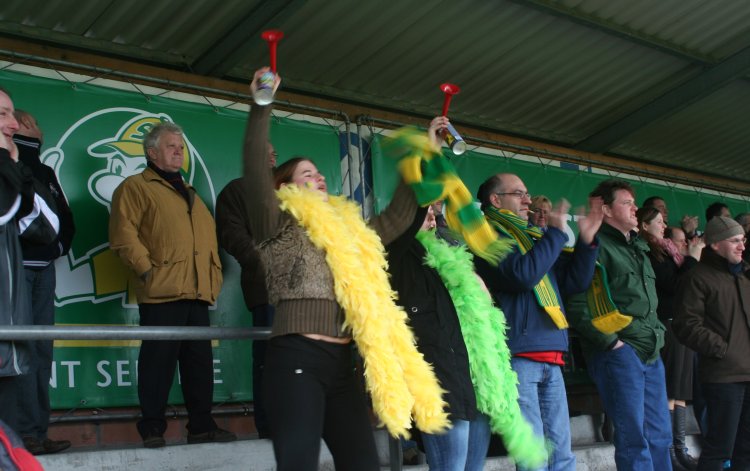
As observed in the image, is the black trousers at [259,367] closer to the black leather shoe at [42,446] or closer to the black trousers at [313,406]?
the black leather shoe at [42,446]

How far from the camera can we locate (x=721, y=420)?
5258 mm

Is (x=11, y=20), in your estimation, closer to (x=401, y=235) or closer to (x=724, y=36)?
(x=401, y=235)

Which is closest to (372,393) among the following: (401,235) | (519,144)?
(401,235)

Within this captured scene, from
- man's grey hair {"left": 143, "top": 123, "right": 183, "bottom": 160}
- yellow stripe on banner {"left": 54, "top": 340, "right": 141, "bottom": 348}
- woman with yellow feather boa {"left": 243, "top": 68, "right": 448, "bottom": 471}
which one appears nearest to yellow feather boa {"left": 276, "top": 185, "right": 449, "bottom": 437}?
woman with yellow feather boa {"left": 243, "top": 68, "right": 448, "bottom": 471}

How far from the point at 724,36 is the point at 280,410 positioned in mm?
5437

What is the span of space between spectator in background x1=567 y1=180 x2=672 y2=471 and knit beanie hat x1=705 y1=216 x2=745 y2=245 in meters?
0.93

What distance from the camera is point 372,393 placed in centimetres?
293

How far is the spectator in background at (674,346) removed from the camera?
618 cm

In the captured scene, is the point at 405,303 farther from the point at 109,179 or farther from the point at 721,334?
the point at 721,334

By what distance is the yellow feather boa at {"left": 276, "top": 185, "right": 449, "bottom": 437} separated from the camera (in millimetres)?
2914

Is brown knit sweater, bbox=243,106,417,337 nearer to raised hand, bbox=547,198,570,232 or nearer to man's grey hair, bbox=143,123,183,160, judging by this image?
raised hand, bbox=547,198,570,232

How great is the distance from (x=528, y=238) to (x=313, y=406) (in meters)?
1.79

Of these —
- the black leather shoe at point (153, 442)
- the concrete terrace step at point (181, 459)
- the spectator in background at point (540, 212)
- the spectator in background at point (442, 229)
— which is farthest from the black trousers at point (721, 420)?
the black leather shoe at point (153, 442)

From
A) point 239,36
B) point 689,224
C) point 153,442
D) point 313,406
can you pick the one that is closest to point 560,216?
point 313,406
